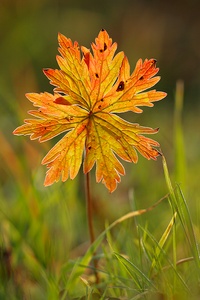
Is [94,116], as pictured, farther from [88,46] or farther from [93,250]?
[88,46]

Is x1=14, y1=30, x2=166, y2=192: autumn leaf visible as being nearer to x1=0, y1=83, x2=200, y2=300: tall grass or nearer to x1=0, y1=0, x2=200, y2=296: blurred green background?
x1=0, y1=83, x2=200, y2=300: tall grass

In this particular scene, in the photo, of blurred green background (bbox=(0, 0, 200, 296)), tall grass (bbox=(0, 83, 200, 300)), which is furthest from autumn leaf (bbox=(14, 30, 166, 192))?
blurred green background (bbox=(0, 0, 200, 296))

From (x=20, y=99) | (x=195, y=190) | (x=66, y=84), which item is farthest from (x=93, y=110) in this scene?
(x=20, y=99)

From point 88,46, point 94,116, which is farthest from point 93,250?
point 88,46

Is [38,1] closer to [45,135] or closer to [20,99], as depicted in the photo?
[20,99]

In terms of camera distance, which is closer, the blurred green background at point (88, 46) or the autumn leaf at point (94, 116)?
the autumn leaf at point (94, 116)

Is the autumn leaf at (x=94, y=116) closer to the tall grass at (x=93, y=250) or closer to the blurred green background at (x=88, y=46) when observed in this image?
the tall grass at (x=93, y=250)

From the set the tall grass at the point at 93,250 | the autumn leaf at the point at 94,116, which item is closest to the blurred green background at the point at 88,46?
the tall grass at the point at 93,250
